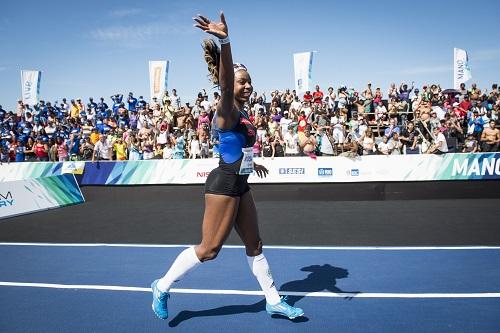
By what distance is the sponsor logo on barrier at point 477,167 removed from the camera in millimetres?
10891

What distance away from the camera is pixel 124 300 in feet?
14.2

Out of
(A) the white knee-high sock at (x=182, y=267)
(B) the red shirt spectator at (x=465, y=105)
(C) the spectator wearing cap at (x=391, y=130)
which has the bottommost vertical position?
(A) the white knee-high sock at (x=182, y=267)

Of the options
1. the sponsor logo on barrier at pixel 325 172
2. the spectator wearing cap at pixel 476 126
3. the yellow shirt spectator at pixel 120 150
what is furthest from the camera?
the yellow shirt spectator at pixel 120 150

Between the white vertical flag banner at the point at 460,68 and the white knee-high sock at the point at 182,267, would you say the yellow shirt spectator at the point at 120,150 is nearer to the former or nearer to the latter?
the white knee-high sock at the point at 182,267

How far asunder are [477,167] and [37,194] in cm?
1322

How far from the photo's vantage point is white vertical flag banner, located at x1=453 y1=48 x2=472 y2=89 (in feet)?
61.0

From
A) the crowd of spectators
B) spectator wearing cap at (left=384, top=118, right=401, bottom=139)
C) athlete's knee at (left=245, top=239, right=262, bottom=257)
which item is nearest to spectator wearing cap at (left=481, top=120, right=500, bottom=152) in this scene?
the crowd of spectators

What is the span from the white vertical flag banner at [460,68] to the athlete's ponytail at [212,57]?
734 inches

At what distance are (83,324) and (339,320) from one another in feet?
8.51

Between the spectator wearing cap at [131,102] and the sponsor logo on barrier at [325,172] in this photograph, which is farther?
the spectator wearing cap at [131,102]

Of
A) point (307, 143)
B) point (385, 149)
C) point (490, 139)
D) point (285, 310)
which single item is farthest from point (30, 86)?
point (285, 310)

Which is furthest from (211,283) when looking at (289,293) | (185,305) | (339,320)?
(339,320)

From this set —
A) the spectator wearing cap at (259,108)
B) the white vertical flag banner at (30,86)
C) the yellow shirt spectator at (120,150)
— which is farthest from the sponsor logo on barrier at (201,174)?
the white vertical flag banner at (30,86)

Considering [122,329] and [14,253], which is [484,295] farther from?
[14,253]
